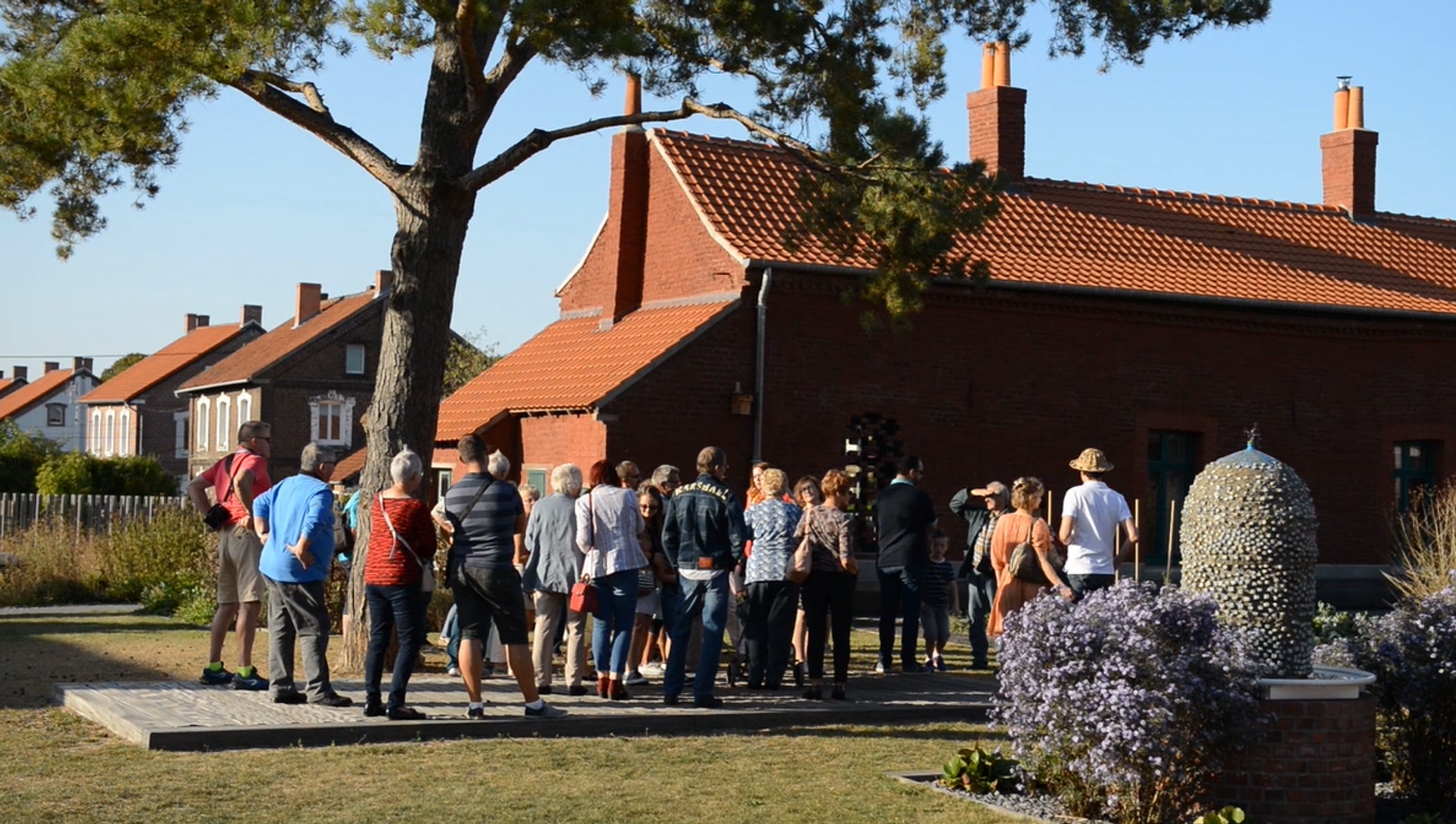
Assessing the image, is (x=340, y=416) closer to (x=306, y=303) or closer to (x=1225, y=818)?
(x=306, y=303)

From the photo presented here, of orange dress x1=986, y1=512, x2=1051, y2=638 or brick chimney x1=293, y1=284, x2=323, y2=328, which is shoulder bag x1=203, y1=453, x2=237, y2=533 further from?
brick chimney x1=293, y1=284, x2=323, y2=328

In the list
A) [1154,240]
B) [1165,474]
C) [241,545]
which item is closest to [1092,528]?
[241,545]

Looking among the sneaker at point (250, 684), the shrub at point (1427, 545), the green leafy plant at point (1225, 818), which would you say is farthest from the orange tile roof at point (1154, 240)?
the green leafy plant at point (1225, 818)

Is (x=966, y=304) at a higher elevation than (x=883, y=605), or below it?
higher

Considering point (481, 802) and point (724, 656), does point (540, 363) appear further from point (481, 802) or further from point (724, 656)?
point (481, 802)

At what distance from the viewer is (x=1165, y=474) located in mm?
25156

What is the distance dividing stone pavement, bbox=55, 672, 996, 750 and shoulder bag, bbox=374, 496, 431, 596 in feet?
2.75

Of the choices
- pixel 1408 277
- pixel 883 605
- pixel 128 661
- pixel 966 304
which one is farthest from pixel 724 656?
pixel 1408 277

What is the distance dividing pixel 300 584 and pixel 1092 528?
5785 millimetres

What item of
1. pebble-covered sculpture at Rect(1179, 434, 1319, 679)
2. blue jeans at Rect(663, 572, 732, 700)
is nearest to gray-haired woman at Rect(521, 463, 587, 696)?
blue jeans at Rect(663, 572, 732, 700)

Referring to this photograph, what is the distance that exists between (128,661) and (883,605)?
6.42 metres

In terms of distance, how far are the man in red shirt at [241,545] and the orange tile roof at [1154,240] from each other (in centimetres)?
1084

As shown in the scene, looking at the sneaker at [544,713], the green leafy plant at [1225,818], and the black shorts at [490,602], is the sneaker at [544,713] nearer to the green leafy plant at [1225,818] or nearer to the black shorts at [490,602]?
the black shorts at [490,602]

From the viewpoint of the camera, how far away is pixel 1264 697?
8156 millimetres
